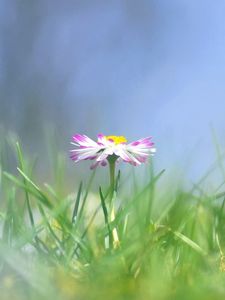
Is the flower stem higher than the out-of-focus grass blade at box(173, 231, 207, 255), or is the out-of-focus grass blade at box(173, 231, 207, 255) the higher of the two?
the flower stem

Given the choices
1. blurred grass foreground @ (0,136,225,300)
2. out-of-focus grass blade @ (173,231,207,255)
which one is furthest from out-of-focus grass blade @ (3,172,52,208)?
out-of-focus grass blade @ (173,231,207,255)

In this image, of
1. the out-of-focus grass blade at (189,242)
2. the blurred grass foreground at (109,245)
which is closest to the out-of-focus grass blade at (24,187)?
the blurred grass foreground at (109,245)

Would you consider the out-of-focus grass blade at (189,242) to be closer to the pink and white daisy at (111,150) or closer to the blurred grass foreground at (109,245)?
the blurred grass foreground at (109,245)

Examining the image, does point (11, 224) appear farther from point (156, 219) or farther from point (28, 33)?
point (28, 33)

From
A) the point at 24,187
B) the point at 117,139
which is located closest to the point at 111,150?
the point at 117,139

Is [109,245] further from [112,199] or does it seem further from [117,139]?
[117,139]

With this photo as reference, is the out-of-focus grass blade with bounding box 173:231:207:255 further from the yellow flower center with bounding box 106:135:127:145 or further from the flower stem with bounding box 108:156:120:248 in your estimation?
the yellow flower center with bounding box 106:135:127:145
